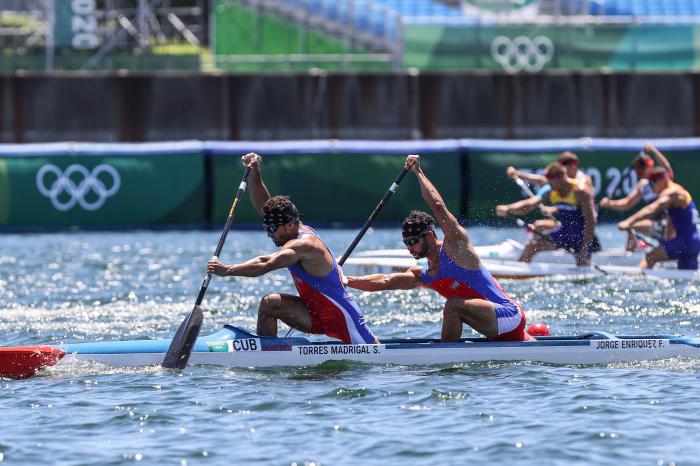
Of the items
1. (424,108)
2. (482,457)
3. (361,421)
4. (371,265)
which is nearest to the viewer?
(482,457)

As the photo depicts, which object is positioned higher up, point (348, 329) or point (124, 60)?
point (124, 60)

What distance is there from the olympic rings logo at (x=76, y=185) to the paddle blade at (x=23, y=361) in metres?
11.5

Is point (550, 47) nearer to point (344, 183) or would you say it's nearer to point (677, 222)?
point (344, 183)

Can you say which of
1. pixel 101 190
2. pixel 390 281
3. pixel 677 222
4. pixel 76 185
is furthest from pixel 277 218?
pixel 76 185

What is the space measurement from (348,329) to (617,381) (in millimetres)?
2136

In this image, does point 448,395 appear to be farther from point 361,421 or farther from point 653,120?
point 653,120

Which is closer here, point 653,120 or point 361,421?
point 361,421

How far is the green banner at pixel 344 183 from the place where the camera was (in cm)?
2283

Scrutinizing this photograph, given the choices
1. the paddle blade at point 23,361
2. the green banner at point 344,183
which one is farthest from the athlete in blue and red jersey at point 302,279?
the green banner at point 344,183

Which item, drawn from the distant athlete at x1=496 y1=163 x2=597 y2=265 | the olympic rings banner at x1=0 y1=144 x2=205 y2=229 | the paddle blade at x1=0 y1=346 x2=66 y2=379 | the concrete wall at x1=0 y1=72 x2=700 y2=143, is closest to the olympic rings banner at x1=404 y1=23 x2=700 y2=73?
the concrete wall at x1=0 y1=72 x2=700 y2=143

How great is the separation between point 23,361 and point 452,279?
342 centimetres

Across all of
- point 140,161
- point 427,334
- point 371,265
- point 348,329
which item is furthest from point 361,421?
point 140,161

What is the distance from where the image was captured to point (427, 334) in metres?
13.6

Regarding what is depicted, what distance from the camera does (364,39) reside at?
29.2m
